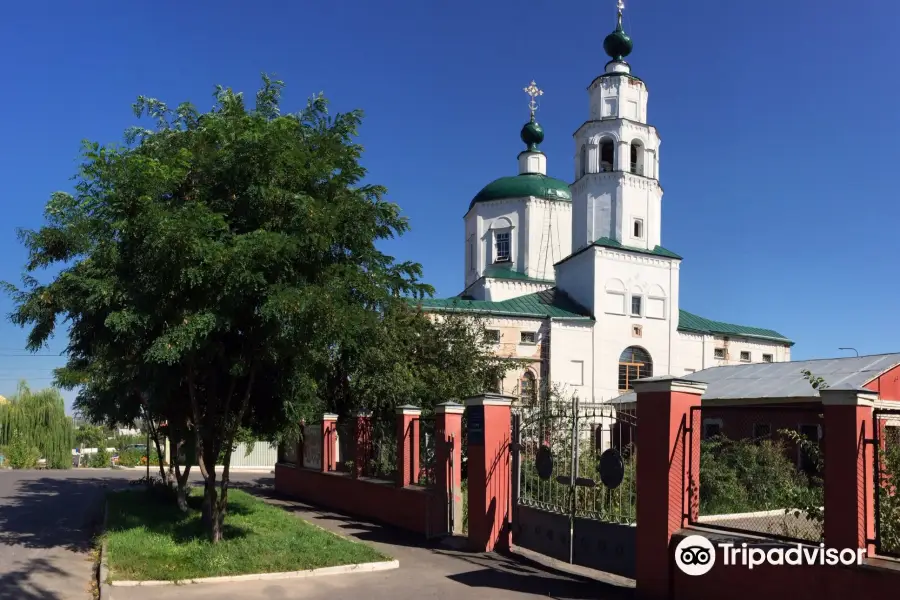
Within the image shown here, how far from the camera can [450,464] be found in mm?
13680

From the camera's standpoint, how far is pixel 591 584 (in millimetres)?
9789

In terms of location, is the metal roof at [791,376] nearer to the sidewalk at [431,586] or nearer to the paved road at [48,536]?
the sidewalk at [431,586]

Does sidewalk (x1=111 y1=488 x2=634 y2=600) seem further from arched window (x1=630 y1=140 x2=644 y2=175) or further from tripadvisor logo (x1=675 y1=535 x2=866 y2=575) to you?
arched window (x1=630 y1=140 x2=644 y2=175)

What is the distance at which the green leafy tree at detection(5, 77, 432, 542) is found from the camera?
1039 cm

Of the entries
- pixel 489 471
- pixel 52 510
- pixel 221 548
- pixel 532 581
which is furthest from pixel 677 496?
pixel 52 510

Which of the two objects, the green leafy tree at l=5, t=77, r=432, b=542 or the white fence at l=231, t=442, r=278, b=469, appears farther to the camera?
the white fence at l=231, t=442, r=278, b=469

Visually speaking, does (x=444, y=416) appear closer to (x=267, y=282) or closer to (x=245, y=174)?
(x=267, y=282)

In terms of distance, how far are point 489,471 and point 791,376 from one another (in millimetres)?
16952

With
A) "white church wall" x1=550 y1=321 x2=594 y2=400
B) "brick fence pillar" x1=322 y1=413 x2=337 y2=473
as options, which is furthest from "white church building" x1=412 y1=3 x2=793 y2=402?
"brick fence pillar" x1=322 y1=413 x2=337 y2=473

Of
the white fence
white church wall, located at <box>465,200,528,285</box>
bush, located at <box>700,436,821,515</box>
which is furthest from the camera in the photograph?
white church wall, located at <box>465,200,528,285</box>

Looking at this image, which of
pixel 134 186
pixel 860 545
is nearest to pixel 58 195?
pixel 134 186

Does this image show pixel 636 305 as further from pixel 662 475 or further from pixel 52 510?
pixel 662 475

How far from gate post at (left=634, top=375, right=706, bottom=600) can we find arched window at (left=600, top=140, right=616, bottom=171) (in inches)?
1272

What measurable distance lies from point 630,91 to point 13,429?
3629 cm
